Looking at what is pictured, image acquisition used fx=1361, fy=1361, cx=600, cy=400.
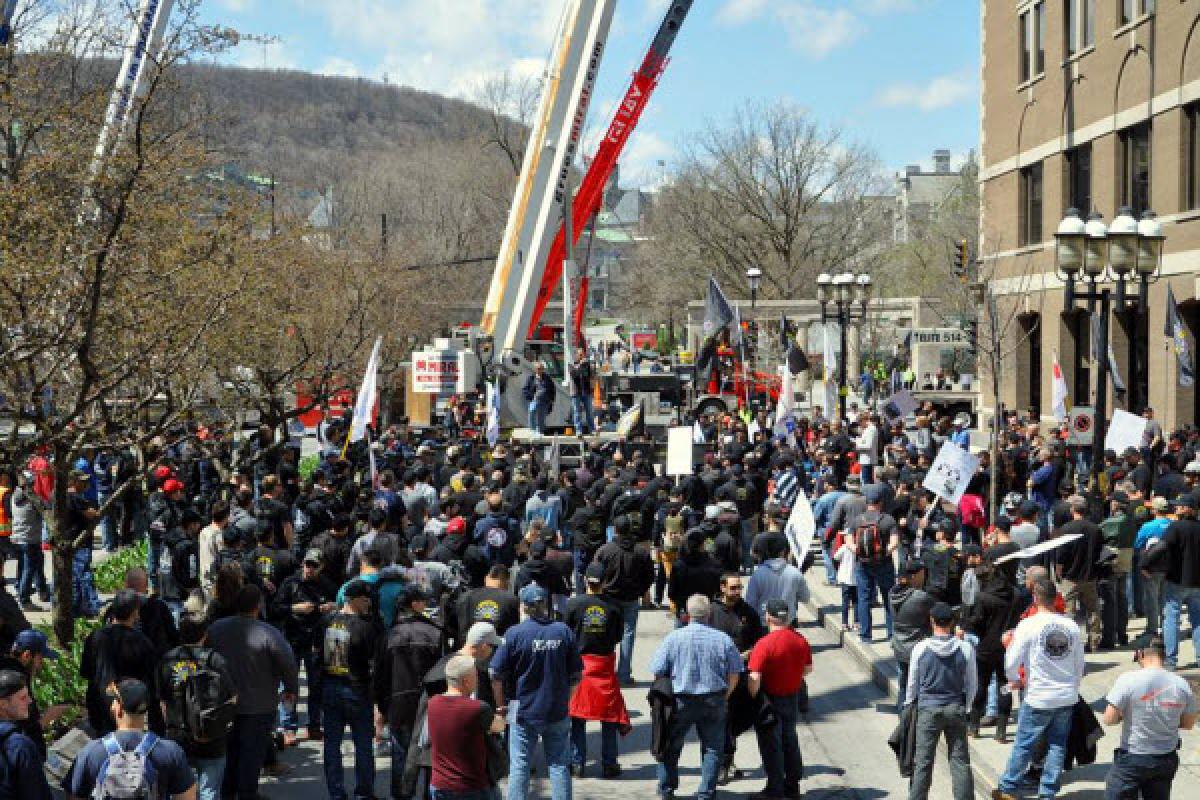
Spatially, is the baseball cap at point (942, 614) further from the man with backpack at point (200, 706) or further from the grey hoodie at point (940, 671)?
the man with backpack at point (200, 706)

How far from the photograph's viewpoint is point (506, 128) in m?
66.7

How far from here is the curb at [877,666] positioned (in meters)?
10.7

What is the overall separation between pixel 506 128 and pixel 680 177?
10.4 metres

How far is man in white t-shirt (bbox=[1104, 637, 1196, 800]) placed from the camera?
8.55 m

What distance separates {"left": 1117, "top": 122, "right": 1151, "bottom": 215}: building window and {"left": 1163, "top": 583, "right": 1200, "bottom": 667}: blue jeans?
17533 millimetres

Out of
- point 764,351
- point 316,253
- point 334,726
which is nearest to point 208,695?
point 334,726

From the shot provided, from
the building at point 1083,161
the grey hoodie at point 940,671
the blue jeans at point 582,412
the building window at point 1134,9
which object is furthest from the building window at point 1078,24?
the grey hoodie at point 940,671

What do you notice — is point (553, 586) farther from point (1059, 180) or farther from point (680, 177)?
point (680, 177)

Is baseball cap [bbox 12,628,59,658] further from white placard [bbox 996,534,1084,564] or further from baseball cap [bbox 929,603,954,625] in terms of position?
white placard [bbox 996,534,1084,564]

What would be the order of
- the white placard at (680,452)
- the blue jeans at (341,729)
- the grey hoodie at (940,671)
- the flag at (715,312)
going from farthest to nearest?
the flag at (715,312) < the white placard at (680,452) < the blue jeans at (341,729) < the grey hoodie at (940,671)

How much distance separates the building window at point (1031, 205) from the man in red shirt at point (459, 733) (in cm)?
2952

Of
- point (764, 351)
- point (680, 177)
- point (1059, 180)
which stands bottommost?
point (764, 351)

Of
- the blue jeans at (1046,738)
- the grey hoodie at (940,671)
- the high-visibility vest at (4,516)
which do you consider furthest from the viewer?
the high-visibility vest at (4,516)

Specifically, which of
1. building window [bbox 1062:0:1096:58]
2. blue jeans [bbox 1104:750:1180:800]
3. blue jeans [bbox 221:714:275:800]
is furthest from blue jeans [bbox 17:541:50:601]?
building window [bbox 1062:0:1096:58]
